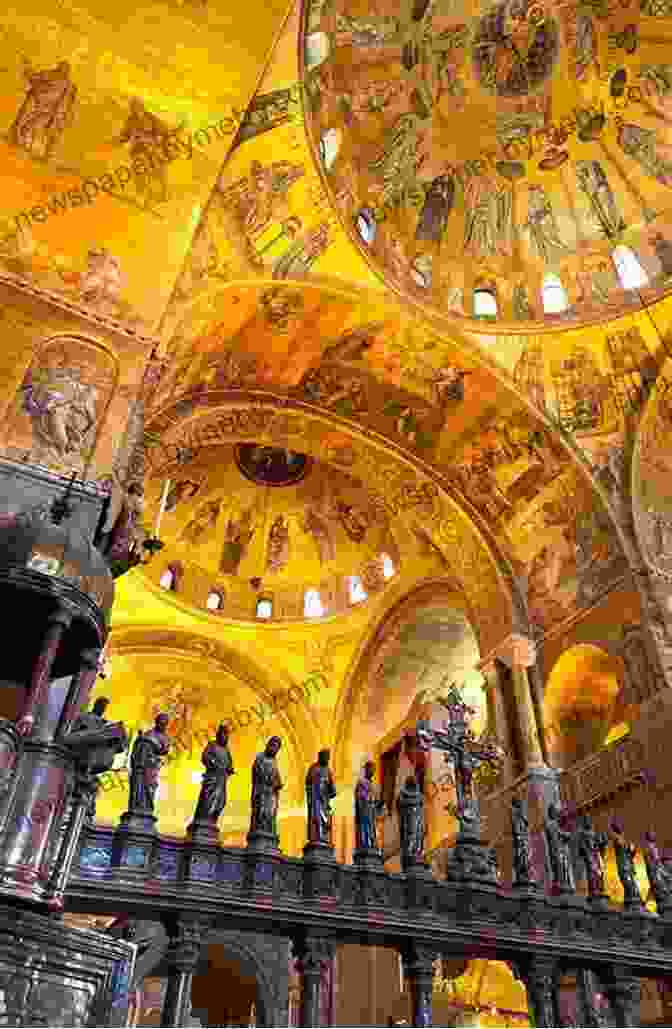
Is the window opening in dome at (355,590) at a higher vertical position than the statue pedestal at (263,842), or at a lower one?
higher

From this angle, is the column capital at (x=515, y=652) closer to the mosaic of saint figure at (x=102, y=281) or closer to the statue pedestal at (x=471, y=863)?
Answer: the statue pedestal at (x=471, y=863)

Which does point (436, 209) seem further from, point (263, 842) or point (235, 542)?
point (263, 842)

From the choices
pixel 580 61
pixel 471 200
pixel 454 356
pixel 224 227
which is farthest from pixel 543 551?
pixel 580 61

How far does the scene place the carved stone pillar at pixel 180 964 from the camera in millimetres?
5734

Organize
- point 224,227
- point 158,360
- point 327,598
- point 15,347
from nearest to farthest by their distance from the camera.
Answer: point 15,347, point 158,360, point 224,227, point 327,598

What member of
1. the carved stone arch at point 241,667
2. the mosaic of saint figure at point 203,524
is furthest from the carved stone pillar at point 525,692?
the mosaic of saint figure at point 203,524

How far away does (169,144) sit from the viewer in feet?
29.4

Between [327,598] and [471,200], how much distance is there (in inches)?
407

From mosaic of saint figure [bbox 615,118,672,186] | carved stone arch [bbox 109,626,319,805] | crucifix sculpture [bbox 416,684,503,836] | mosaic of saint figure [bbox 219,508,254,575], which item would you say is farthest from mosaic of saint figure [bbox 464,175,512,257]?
carved stone arch [bbox 109,626,319,805]

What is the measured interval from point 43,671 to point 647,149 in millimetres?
A: 14160

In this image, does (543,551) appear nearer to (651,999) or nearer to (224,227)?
(651,999)

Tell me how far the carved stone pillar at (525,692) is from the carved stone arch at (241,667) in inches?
280

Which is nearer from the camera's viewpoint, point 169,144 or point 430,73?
point 169,144

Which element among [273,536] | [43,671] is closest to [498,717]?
[273,536]
